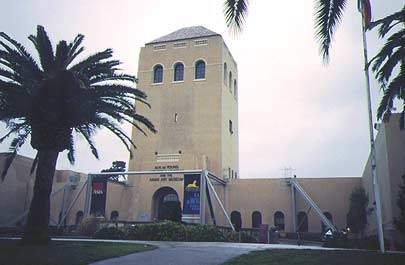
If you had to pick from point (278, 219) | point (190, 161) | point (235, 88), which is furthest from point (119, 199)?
point (235, 88)

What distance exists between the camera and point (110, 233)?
22578 millimetres

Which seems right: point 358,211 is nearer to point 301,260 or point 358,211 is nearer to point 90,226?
point 90,226

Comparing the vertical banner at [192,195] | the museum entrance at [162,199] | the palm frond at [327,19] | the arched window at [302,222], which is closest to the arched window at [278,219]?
the arched window at [302,222]

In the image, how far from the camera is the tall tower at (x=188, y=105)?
40.5 m

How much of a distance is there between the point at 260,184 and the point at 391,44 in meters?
25.2

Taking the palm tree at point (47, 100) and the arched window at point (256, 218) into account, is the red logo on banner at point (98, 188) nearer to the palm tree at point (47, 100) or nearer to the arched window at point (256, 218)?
the arched window at point (256, 218)

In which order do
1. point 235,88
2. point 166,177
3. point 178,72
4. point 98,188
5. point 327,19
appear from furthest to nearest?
point 235,88
point 178,72
point 166,177
point 98,188
point 327,19

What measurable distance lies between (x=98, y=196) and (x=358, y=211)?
2140cm

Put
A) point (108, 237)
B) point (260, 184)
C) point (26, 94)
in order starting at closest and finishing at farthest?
point (26, 94) < point (108, 237) < point (260, 184)

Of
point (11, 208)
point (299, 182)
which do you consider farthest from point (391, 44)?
point (11, 208)

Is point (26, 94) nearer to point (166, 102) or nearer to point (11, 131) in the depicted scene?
point (11, 131)

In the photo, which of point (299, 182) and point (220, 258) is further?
point (299, 182)

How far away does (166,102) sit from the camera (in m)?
42.7

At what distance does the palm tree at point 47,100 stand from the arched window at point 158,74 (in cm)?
2580
